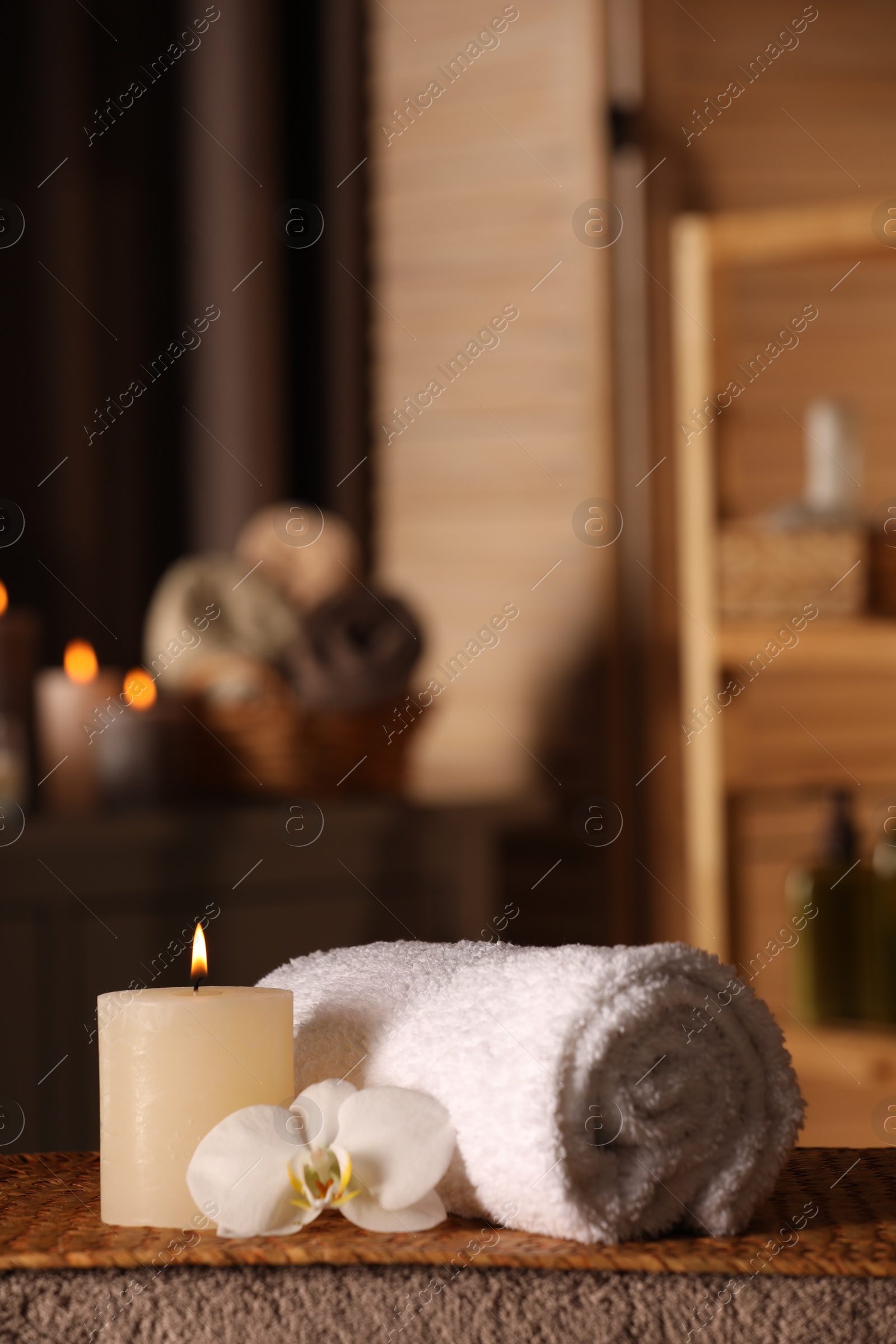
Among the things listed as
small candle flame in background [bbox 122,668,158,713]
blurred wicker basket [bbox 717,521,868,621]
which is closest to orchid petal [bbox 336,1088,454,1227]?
small candle flame in background [bbox 122,668,158,713]

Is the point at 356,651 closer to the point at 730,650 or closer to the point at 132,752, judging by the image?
the point at 132,752

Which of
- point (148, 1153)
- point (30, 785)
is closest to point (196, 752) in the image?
point (30, 785)

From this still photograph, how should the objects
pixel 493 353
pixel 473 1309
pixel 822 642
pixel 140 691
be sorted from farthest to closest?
pixel 493 353 < pixel 822 642 < pixel 140 691 < pixel 473 1309

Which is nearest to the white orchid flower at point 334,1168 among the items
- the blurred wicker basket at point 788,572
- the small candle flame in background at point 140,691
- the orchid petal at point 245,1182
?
the orchid petal at point 245,1182

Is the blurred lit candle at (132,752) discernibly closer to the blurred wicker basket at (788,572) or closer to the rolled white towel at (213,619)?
the rolled white towel at (213,619)

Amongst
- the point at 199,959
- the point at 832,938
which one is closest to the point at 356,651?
the point at 832,938

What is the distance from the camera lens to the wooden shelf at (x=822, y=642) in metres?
1.25

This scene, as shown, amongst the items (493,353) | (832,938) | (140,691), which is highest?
(493,353)

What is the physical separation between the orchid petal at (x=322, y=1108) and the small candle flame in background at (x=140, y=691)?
779mm

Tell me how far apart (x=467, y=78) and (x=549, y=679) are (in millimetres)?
591

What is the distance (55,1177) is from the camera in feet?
1.51

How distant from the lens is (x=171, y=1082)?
1.31 ft

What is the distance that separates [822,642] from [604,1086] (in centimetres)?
94

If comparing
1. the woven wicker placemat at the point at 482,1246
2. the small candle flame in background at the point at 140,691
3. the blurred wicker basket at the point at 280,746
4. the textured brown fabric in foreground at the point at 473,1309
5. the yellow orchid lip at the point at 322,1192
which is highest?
the small candle flame in background at the point at 140,691
